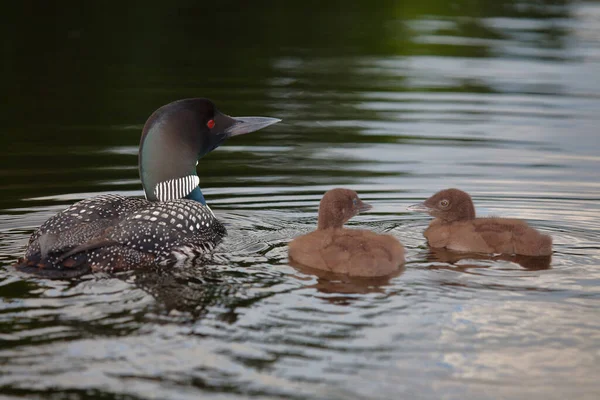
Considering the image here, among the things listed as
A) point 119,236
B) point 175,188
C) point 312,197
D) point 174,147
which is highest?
point 174,147

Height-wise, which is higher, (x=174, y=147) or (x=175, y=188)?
(x=174, y=147)

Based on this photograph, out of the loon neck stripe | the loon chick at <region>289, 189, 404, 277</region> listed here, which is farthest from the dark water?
the loon neck stripe

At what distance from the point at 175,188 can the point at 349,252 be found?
1.49 metres

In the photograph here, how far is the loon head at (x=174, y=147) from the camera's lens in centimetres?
654

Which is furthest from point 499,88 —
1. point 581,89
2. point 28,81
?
point 28,81

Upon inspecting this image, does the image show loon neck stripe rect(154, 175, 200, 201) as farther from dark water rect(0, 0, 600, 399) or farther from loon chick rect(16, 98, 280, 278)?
dark water rect(0, 0, 600, 399)

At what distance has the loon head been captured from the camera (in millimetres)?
6543

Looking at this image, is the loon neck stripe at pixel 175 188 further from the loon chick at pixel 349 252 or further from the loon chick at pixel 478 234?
the loon chick at pixel 478 234

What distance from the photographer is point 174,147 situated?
21.8ft

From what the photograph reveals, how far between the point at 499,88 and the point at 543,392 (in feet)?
33.0

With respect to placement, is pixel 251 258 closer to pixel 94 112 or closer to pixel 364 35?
pixel 94 112

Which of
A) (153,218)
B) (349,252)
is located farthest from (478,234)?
(153,218)

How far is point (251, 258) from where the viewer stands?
596 cm

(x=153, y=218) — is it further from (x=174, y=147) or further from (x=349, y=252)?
(x=349, y=252)
